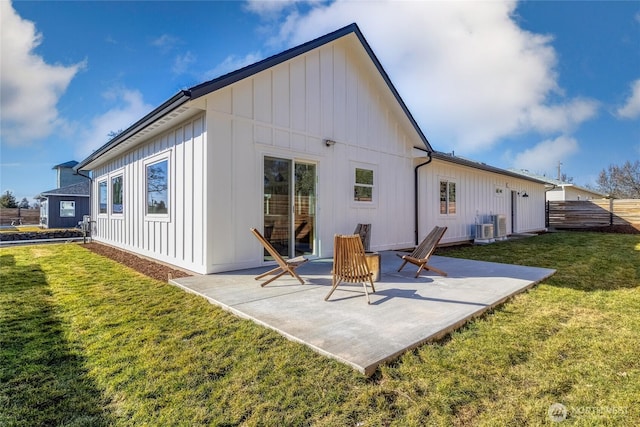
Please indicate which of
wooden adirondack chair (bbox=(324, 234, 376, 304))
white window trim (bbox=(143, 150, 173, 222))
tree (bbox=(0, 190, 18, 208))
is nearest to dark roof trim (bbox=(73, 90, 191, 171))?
white window trim (bbox=(143, 150, 173, 222))

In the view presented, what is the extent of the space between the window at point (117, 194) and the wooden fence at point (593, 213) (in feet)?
78.8

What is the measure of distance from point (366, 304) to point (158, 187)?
6087 millimetres

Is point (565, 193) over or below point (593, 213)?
over

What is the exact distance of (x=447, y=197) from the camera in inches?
482

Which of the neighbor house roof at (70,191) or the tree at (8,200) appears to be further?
the tree at (8,200)

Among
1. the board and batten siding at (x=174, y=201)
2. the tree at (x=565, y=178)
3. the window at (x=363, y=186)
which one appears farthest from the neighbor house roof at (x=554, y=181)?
the board and batten siding at (x=174, y=201)

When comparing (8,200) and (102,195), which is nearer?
(102,195)

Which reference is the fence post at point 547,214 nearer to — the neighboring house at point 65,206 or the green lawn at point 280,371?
the green lawn at point 280,371

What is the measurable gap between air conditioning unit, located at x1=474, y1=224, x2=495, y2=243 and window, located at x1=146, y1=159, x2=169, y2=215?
1116cm

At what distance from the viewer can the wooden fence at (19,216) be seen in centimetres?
2878

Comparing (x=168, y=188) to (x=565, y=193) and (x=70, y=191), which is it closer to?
(x=70, y=191)

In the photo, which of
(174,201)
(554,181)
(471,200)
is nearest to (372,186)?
(174,201)

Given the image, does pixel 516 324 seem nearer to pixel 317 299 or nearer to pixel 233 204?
pixel 317 299

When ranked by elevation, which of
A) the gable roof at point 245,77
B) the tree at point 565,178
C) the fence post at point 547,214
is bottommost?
the fence post at point 547,214
